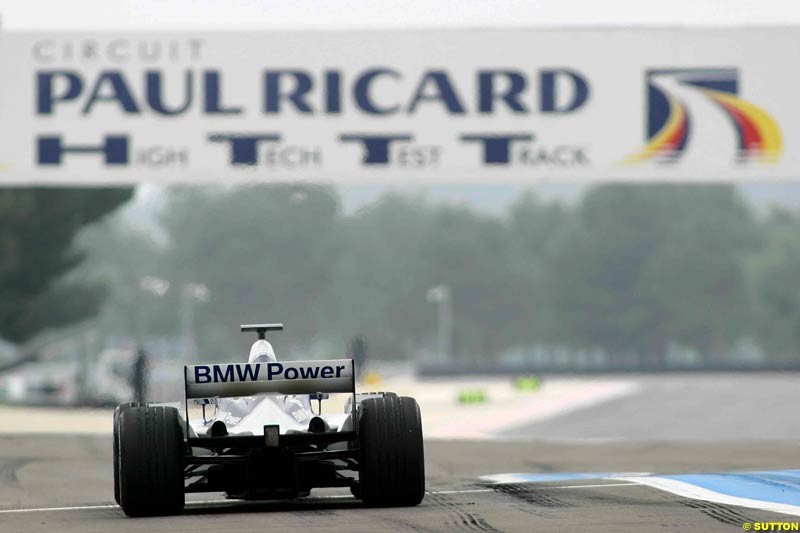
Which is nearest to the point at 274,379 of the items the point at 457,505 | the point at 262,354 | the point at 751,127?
the point at 262,354

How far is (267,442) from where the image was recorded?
12.3 meters

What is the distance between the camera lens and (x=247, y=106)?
27.8m

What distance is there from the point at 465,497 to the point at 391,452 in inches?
69.5

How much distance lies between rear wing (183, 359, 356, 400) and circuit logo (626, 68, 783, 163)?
15.6 m

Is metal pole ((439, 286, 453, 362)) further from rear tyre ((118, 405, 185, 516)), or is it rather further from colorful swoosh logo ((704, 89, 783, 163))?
rear tyre ((118, 405, 185, 516))

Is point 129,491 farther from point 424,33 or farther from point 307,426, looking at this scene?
point 424,33

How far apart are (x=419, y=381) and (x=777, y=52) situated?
78286 mm

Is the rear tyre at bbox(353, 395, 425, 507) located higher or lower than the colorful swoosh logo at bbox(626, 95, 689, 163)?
lower

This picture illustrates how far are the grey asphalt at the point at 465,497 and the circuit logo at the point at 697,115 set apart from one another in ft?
14.9

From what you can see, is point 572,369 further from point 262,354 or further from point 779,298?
point 262,354

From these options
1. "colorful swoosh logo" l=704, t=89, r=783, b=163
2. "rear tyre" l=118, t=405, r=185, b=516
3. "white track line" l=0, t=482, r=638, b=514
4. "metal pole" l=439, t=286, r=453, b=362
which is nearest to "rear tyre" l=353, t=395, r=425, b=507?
"rear tyre" l=118, t=405, r=185, b=516

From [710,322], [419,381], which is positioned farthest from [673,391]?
[710,322]

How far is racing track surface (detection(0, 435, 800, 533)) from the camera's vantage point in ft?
36.6

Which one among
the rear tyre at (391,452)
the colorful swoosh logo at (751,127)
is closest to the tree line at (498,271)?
the colorful swoosh logo at (751,127)
